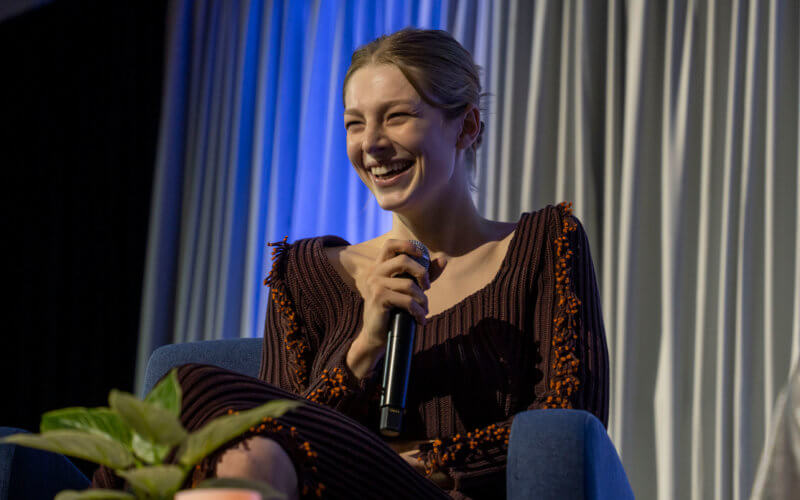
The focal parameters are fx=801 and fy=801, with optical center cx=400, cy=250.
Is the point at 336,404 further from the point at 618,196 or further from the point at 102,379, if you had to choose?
the point at 102,379

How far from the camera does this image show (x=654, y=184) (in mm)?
2230

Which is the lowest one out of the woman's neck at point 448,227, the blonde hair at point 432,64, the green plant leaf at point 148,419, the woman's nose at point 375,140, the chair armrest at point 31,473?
the chair armrest at point 31,473

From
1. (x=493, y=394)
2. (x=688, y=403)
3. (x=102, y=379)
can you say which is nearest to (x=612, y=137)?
(x=688, y=403)

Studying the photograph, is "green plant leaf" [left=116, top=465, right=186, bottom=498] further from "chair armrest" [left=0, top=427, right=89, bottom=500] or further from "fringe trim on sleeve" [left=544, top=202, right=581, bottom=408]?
"chair armrest" [left=0, top=427, right=89, bottom=500]

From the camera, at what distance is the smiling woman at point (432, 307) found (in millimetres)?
1232

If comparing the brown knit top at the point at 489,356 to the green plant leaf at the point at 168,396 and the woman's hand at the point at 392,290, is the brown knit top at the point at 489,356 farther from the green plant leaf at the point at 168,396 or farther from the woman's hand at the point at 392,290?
the green plant leaf at the point at 168,396

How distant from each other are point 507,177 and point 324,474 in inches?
63.8

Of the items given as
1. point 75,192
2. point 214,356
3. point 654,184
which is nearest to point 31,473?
point 214,356

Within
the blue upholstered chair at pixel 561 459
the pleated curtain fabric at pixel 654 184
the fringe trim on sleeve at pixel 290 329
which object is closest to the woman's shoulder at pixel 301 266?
the fringe trim on sleeve at pixel 290 329

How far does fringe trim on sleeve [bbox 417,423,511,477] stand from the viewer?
1.24 metres

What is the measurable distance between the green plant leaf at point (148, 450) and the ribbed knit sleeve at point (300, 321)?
79 centimetres

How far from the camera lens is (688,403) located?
209 centimetres

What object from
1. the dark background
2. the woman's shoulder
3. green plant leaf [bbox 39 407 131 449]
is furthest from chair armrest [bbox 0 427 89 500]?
the dark background

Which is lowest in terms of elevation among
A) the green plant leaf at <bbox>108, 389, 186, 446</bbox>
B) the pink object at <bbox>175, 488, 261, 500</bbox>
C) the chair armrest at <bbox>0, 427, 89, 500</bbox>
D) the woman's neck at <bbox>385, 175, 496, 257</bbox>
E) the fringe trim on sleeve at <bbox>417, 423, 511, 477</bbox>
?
the chair armrest at <bbox>0, 427, 89, 500</bbox>
